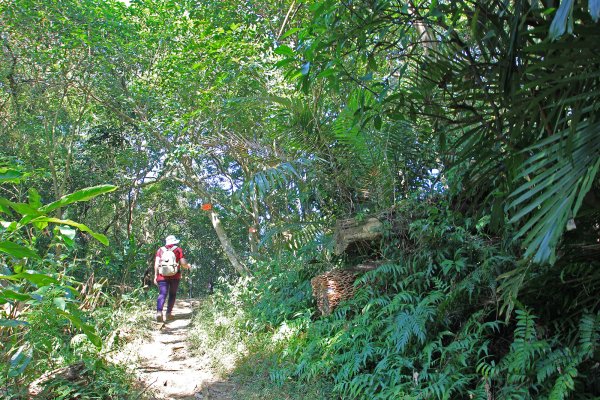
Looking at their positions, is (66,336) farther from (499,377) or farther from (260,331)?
(499,377)

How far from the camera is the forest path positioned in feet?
17.8

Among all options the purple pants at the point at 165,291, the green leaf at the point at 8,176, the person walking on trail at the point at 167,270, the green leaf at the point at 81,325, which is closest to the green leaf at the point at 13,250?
the green leaf at the point at 8,176

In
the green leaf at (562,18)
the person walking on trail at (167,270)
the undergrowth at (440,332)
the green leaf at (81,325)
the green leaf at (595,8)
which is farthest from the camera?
the person walking on trail at (167,270)

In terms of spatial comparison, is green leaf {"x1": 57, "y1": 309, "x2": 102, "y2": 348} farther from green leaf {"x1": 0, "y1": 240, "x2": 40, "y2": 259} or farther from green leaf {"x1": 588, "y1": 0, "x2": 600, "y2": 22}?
green leaf {"x1": 588, "y1": 0, "x2": 600, "y2": 22}

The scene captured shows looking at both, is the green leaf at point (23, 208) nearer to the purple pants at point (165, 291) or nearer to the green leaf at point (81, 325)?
the green leaf at point (81, 325)

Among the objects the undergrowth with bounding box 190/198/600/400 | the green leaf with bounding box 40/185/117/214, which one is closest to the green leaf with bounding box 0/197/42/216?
the green leaf with bounding box 40/185/117/214

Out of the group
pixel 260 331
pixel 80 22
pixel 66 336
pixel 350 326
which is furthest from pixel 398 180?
pixel 80 22

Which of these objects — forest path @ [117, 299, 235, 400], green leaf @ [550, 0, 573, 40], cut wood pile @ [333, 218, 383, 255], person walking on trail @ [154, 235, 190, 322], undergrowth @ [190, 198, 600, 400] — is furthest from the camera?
person walking on trail @ [154, 235, 190, 322]

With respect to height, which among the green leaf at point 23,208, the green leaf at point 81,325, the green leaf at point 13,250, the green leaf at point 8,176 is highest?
the green leaf at point 8,176

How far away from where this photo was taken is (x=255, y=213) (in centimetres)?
1095

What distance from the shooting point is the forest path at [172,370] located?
544 cm

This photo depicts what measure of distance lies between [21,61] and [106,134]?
3.03 meters

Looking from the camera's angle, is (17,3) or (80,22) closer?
(17,3)

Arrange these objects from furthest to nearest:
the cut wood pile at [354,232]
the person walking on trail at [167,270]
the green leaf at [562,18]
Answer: the person walking on trail at [167,270]
the cut wood pile at [354,232]
the green leaf at [562,18]
